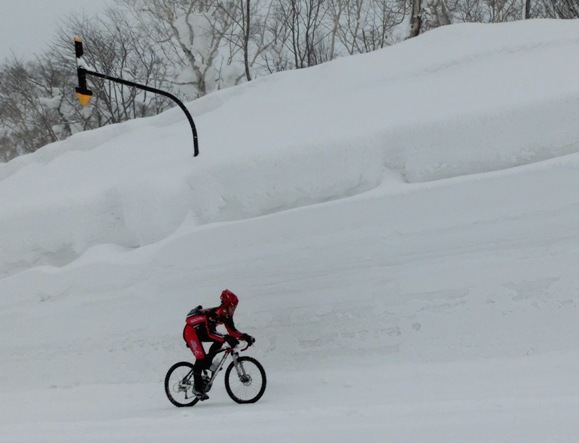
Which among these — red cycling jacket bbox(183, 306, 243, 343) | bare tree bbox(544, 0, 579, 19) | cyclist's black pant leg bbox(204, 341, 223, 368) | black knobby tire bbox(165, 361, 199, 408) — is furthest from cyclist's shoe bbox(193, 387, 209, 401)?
bare tree bbox(544, 0, 579, 19)

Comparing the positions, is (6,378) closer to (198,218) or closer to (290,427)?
(198,218)

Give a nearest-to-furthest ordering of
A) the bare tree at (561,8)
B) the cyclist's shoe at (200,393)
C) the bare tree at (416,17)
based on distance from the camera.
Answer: the cyclist's shoe at (200,393), the bare tree at (416,17), the bare tree at (561,8)

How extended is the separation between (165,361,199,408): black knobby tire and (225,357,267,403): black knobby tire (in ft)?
1.87

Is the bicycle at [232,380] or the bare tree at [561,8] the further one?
the bare tree at [561,8]

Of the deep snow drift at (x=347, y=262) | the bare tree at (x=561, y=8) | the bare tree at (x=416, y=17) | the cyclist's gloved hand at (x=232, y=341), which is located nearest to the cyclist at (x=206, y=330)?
the cyclist's gloved hand at (x=232, y=341)

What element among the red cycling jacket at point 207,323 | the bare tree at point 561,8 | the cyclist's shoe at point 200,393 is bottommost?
the cyclist's shoe at point 200,393

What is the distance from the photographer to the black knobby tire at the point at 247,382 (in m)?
6.33

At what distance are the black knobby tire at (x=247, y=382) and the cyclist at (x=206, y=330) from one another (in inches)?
14.1

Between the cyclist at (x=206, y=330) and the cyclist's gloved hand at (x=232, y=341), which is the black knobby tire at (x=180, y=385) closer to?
the cyclist at (x=206, y=330)

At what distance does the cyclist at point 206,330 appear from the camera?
21.5 ft

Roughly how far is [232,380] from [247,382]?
27 cm

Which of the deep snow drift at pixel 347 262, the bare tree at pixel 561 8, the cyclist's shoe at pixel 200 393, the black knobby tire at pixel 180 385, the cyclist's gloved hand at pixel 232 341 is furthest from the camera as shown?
the bare tree at pixel 561 8

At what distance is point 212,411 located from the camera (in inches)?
244

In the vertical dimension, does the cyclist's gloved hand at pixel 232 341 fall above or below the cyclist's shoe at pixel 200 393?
above
